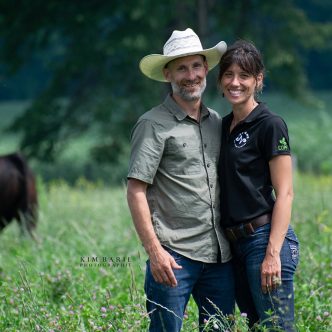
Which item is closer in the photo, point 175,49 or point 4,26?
point 175,49

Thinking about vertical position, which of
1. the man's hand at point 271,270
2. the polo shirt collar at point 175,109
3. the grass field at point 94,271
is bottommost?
the grass field at point 94,271

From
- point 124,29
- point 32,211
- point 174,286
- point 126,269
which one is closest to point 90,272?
point 126,269

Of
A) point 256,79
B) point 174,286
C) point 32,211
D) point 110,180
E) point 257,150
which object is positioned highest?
point 256,79

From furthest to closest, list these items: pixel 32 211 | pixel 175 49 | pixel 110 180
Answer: pixel 110 180 < pixel 32 211 < pixel 175 49

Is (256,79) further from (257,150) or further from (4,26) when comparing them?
(4,26)

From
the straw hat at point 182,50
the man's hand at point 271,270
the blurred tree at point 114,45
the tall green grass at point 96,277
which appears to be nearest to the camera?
the man's hand at point 271,270

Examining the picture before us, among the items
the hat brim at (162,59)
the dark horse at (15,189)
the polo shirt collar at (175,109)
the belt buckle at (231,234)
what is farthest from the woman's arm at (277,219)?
the dark horse at (15,189)

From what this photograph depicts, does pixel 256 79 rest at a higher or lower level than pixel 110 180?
higher

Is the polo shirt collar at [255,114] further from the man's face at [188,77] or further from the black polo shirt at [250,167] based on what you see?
the man's face at [188,77]

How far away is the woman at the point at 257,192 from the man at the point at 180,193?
0.29ft

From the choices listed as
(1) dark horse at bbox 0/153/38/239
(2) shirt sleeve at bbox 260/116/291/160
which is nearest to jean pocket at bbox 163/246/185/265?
(2) shirt sleeve at bbox 260/116/291/160

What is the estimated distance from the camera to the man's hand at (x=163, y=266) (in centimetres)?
408

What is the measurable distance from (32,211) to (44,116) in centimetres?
1293

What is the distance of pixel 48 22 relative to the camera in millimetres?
22219
